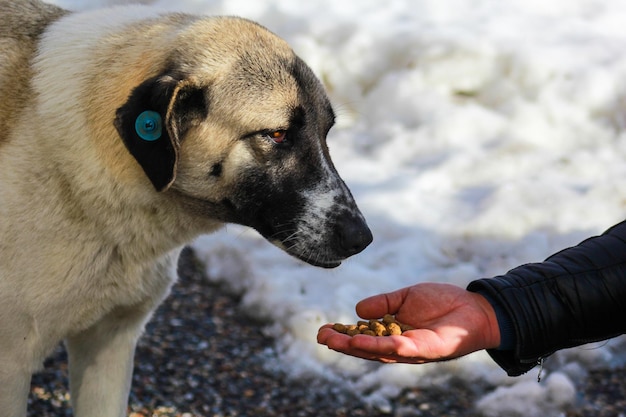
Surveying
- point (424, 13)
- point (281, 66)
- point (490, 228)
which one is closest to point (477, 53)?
point (424, 13)

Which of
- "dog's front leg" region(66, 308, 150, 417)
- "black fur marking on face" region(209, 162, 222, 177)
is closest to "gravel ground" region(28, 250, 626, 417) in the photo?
"dog's front leg" region(66, 308, 150, 417)

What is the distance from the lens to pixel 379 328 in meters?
2.69

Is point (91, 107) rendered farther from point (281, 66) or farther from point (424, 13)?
point (424, 13)

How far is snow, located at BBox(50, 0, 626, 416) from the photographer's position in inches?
170

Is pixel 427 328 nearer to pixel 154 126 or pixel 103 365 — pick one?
pixel 154 126

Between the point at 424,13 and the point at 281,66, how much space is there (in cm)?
445

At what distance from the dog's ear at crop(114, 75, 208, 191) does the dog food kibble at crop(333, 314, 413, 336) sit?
72cm

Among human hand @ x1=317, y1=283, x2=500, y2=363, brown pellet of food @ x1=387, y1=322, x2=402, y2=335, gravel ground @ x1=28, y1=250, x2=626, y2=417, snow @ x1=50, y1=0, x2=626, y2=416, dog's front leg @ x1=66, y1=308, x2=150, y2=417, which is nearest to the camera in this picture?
human hand @ x1=317, y1=283, x2=500, y2=363

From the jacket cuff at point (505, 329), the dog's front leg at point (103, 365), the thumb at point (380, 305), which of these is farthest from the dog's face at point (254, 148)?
the dog's front leg at point (103, 365)

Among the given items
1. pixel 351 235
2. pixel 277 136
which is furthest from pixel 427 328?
pixel 277 136

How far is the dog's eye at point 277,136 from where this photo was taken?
2783 millimetres

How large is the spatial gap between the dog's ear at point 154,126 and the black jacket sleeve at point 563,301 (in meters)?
1.06

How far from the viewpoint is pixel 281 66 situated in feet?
9.43

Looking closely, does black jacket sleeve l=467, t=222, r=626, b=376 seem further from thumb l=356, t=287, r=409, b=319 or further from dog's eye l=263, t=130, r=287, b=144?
dog's eye l=263, t=130, r=287, b=144
